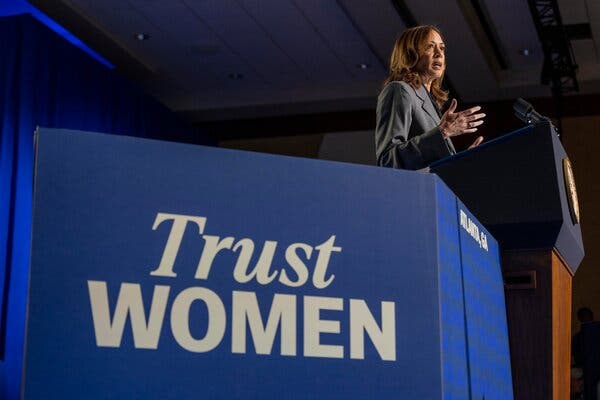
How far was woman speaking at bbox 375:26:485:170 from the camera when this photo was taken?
1971 millimetres

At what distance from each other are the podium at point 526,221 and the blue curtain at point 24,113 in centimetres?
524

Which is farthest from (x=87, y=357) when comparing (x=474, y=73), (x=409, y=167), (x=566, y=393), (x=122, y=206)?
(x=474, y=73)

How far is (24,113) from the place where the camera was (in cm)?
717

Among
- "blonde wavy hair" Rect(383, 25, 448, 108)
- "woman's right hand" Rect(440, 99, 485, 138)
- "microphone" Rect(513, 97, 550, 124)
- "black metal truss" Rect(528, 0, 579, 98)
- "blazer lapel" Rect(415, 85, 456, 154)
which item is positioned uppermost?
"black metal truss" Rect(528, 0, 579, 98)

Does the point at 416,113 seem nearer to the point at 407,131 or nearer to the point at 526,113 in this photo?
the point at 407,131

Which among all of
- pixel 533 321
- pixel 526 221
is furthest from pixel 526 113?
pixel 533 321

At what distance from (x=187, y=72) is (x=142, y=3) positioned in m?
1.54

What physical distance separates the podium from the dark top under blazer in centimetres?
8

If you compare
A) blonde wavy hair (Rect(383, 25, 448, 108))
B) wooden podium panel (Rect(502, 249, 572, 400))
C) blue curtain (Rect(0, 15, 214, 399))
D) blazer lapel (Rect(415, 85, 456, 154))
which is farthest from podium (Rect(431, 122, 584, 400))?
blue curtain (Rect(0, 15, 214, 399))

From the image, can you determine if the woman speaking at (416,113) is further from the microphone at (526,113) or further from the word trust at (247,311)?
the word trust at (247,311)

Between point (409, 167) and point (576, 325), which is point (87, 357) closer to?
point (409, 167)

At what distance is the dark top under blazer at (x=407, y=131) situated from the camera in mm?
1972

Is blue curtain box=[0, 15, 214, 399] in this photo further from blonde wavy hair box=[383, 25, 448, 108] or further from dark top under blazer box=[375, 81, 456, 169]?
dark top under blazer box=[375, 81, 456, 169]

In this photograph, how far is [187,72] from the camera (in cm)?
935
